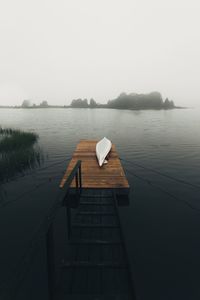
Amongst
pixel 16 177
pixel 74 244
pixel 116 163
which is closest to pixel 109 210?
pixel 74 244

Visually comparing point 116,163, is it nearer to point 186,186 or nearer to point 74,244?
point 186,186

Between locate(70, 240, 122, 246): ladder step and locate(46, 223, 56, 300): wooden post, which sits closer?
locate(46, 223, 56, 300): wooden post

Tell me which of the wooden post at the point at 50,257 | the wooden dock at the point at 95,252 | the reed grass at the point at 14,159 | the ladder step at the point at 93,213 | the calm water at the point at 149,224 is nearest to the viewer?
the wooden post at the point at 50,257

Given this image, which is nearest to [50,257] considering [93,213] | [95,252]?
[95,252]

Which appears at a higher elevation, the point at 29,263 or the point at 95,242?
the point at 29,263

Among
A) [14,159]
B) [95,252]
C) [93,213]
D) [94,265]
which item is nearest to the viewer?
[94,265]

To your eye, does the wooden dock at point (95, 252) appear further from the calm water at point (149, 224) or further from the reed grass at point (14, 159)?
the reed grass at point (14, 159)

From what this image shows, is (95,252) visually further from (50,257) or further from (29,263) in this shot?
(29,263)

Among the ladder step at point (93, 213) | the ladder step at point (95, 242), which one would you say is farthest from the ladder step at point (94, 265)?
the ladder step at point (93, 213)

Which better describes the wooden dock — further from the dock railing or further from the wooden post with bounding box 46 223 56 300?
the dock railing

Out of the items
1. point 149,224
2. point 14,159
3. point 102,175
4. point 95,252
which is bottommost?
point 149,224

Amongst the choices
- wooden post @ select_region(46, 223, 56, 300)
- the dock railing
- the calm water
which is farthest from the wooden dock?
the calm water

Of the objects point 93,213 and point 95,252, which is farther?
point 93,213

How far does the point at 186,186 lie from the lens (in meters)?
14.8
